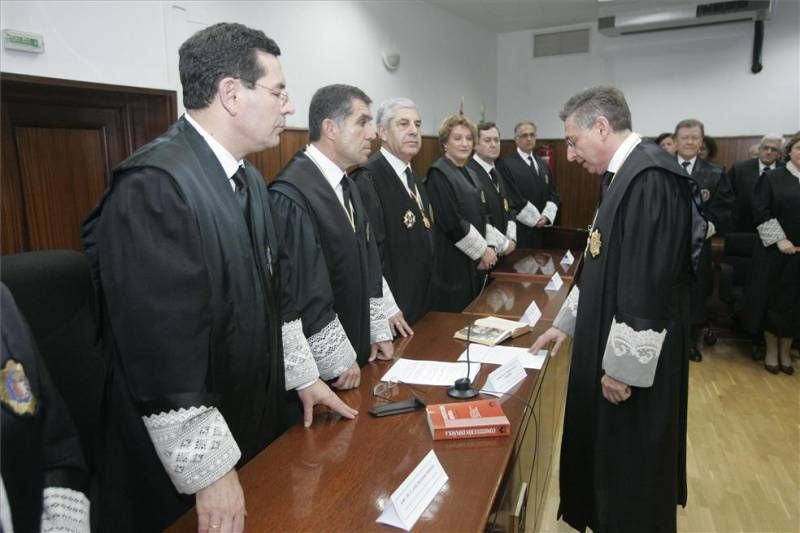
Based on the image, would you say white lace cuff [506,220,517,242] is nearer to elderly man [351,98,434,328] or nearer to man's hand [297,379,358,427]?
elderly man [351,98,434,328]

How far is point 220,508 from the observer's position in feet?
3.38

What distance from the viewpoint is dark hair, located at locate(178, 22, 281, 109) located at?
124cm

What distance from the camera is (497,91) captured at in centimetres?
797

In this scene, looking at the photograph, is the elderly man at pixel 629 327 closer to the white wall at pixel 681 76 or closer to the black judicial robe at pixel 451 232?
the black judicial robe at pixel 451 232

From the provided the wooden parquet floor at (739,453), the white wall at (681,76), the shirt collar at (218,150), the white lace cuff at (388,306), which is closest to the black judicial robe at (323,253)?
the white lace cuff at (388,306)

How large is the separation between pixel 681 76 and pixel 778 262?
144 inches

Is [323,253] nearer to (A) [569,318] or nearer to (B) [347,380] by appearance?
(B) [347,380]

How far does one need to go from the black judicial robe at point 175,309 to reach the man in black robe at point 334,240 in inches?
10.5

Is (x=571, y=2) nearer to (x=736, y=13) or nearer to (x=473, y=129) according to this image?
(x=736, y=13)

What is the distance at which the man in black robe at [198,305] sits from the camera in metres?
1.06

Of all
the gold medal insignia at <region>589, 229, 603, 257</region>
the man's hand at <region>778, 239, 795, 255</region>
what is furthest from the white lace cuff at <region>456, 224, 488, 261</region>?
the man's hand at <region>778, 239, 795, 255</region>

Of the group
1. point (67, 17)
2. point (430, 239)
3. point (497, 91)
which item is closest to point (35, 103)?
point (67, 17)

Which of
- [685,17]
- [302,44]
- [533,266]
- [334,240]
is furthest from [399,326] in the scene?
[685,17]

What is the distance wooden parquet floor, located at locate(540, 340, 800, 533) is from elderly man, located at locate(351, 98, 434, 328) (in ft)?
3.92
